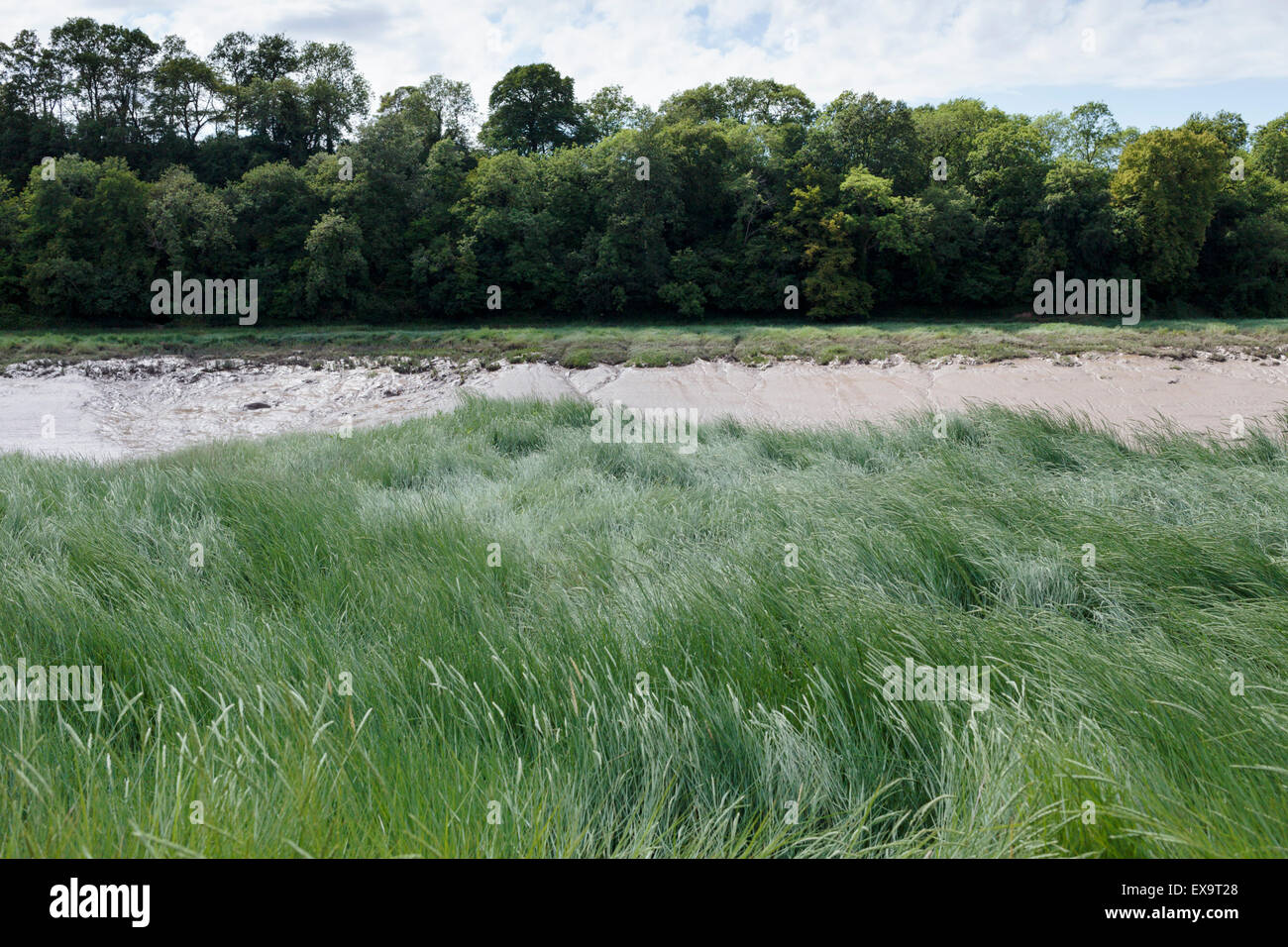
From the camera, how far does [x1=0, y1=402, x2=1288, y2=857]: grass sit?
70.2 inches

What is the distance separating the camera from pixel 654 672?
2.59 meters

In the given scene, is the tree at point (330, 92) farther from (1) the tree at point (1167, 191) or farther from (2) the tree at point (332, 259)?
(1) the tree at point (1167, 191)

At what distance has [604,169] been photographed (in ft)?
104

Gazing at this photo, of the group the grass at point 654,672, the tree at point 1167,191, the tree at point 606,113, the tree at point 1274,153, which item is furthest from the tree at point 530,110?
the grass at point 654,672

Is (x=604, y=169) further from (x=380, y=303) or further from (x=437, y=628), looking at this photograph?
(x=437, y=628)

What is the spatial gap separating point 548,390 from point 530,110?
3221cm

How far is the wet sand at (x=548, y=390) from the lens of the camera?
1352 centimetres

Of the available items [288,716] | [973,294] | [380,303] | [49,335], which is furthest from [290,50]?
[288,716]

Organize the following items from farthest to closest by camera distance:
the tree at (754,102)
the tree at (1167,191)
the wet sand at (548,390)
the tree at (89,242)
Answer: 1. the tree at (754,102)
2. the tree at (1167,191)
3. the tree at (89,242)
4. the wet sand at (548,390)

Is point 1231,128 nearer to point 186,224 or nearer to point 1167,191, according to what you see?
point 1167,191

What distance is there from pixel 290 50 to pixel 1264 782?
5041cm

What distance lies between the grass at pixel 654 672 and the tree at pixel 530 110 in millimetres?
40291

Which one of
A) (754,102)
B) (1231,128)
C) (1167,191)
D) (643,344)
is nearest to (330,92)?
(754,102)
